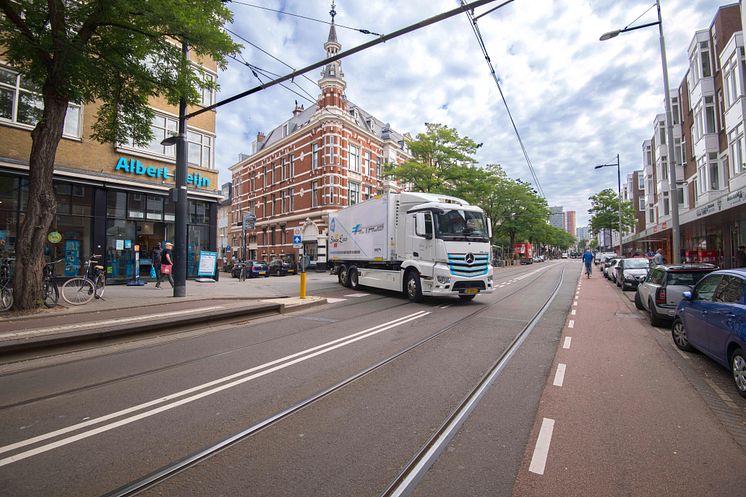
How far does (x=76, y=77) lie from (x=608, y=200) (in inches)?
2071

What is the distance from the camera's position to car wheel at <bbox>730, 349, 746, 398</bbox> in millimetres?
4176

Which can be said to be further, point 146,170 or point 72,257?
point 146,170

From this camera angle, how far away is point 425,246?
11414 millimetres

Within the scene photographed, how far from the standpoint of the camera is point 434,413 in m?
3.70

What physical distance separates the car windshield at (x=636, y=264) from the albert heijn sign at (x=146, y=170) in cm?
2222

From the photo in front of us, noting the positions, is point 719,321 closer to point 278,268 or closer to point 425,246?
point 425,246

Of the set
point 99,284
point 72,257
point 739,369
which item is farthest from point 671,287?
point 72,257

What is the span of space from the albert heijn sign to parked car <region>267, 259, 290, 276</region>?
1104cm

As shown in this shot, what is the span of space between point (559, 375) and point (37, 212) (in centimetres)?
1104

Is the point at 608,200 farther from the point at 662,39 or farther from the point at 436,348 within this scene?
the point at 436,348

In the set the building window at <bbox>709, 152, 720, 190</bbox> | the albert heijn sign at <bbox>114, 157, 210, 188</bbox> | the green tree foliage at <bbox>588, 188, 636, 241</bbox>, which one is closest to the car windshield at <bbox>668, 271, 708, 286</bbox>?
the building window at <bbox>709, 152, 720, 190</bbox>

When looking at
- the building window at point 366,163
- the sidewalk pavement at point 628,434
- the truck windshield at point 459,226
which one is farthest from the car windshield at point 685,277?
the building window at point 366,163

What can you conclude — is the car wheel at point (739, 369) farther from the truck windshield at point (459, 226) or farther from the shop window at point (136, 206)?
the shop window at point (136, 206)

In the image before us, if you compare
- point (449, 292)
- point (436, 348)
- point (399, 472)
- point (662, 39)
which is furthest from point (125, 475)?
point (662, 39)
